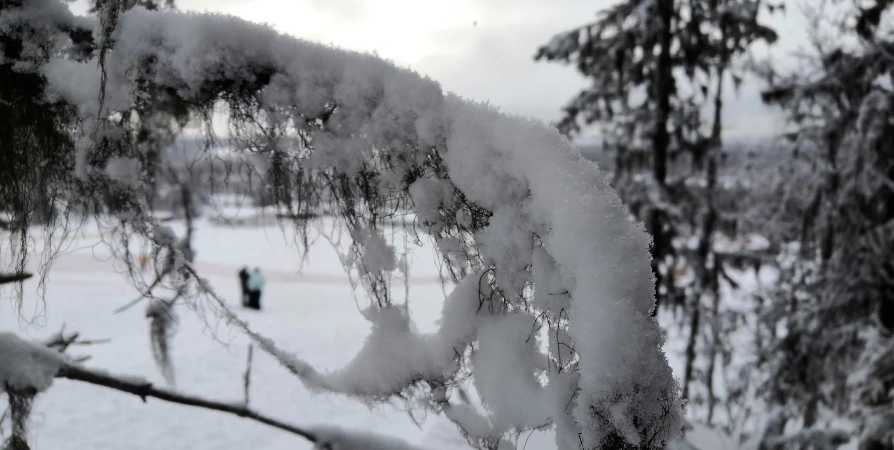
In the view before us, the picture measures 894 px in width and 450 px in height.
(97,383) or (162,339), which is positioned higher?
(97,383)

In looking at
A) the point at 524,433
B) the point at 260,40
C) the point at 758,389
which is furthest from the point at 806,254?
the point at 260,40

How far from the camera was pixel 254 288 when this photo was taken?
1312 cm

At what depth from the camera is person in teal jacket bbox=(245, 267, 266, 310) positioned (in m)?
13.0

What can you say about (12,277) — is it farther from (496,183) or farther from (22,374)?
(496,183)

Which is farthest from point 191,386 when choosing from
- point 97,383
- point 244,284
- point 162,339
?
point 97,383

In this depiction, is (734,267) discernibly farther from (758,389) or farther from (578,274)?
(578,274)

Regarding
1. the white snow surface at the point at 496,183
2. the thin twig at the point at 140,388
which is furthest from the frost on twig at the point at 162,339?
the white snow surface at the point at 496,183

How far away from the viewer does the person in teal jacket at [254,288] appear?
13031 millimetres

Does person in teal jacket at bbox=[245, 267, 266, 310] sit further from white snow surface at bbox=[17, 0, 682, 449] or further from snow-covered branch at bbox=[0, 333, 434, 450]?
white snow surface at bbox=[17, 0, 682, 449]

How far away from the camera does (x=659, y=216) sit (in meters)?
6.06

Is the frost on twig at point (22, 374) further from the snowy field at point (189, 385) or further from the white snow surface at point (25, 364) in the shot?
the snowy field at point (189, 385)

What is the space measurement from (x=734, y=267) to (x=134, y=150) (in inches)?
286

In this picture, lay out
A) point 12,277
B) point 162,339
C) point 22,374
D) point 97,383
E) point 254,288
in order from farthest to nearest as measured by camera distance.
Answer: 1. point 254,288
2. point 162,339
3. point 97,383
4. point 22,374
5. point 12,277

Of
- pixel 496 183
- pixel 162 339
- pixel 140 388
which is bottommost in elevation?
pixel 162 339
